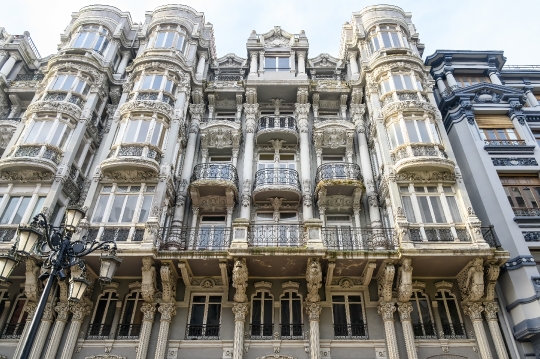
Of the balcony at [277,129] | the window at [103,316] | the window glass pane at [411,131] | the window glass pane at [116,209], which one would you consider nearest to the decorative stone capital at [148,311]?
the window at [103,316]

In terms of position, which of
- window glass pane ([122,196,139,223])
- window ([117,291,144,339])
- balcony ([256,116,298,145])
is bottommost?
window ([117,291,144,339])

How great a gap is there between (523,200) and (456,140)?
449 cm

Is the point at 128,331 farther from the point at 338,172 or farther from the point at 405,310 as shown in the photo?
the point at 338,172

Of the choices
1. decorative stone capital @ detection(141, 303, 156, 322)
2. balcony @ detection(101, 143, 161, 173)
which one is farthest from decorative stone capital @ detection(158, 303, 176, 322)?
balcony @ detection(101, 143, 161, 173)

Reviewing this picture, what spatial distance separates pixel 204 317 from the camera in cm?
1609

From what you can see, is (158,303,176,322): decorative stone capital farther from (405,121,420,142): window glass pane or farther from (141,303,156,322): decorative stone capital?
(405,121,420,142): window glass pane

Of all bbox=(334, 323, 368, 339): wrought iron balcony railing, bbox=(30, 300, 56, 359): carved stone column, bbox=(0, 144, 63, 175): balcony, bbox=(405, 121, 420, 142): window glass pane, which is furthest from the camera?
bbox=(405, 121, 420, 142): window glass pane

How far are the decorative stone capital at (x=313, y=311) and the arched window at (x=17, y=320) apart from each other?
11.2 meters

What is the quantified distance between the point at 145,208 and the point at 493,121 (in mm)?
18807

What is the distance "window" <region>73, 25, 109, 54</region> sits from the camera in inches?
941

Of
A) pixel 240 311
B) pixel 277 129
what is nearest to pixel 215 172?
pixel 277 129

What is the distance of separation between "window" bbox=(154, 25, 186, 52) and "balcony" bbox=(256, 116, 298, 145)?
22.9ft

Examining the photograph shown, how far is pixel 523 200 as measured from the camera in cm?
1886

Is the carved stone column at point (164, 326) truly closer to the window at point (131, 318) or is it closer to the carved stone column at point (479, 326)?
the window at point (131, 318)
